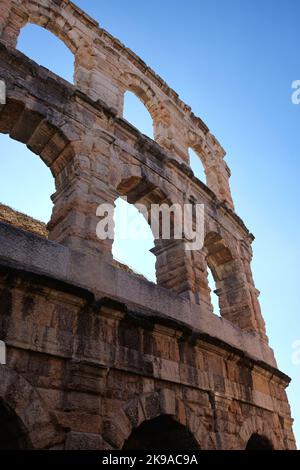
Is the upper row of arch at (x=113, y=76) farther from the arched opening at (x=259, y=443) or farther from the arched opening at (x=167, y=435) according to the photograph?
the arched opening at (x=259, y=443)

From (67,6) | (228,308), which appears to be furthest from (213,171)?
(67,6)

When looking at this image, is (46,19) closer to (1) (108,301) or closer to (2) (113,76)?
(2) (113,76)

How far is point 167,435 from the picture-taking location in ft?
17.3

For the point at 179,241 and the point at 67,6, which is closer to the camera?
the point at 179,241

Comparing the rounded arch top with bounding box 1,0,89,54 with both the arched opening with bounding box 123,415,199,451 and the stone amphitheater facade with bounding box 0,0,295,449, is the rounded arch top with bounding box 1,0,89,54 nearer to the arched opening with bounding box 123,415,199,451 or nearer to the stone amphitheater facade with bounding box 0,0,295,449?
the stone amphitheater facade with bounding box 0,0,295,449

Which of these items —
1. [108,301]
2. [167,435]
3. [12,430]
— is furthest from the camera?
[167,435]

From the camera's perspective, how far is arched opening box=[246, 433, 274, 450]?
649 centimetres

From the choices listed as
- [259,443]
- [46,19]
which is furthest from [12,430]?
[46,19]

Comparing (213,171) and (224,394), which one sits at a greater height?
(213,171)

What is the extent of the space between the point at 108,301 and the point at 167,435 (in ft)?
7.00

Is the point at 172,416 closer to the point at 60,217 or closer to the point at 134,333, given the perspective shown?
the point at 134,333

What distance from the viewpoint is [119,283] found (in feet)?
17.2

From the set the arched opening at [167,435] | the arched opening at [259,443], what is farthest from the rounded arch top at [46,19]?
the arched opening at [259,443]
